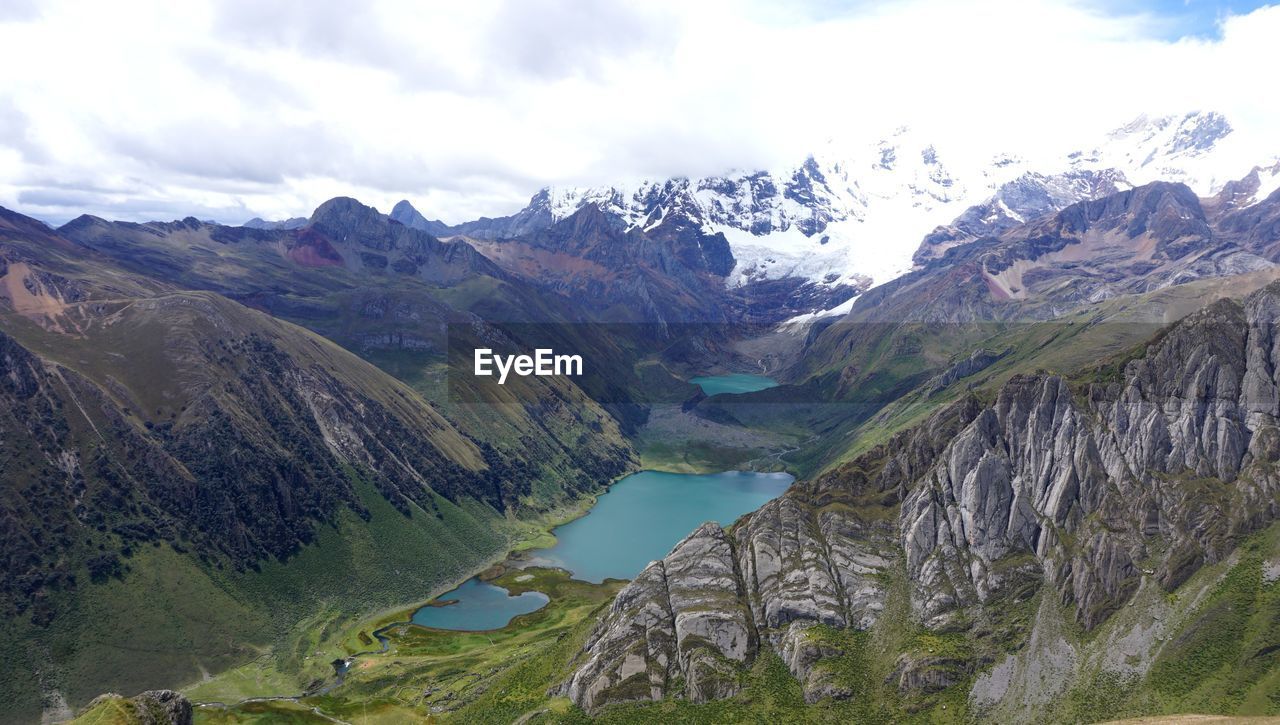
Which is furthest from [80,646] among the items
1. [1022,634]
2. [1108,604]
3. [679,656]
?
[1108,604]

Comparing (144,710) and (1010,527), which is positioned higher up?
(1010,527)

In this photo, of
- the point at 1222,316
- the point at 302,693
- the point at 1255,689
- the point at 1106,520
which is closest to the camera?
the point at 1255,689

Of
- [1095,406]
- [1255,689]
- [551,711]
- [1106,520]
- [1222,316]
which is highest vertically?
[1222,316]

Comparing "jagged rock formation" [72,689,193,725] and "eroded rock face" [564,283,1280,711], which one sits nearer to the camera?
"jagged rock formation" [72,689,193,725]

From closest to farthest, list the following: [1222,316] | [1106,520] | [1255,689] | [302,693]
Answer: [1255,689], [1106,520], [1222,316], [302,693]

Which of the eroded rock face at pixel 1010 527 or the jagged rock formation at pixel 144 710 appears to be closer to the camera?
the jagged rock formation at pixel 144 710

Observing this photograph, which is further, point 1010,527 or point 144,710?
point 1010,527

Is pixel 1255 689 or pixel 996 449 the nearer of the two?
pixel 1255 689

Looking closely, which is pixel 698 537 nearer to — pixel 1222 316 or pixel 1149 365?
pixel 1149 365
